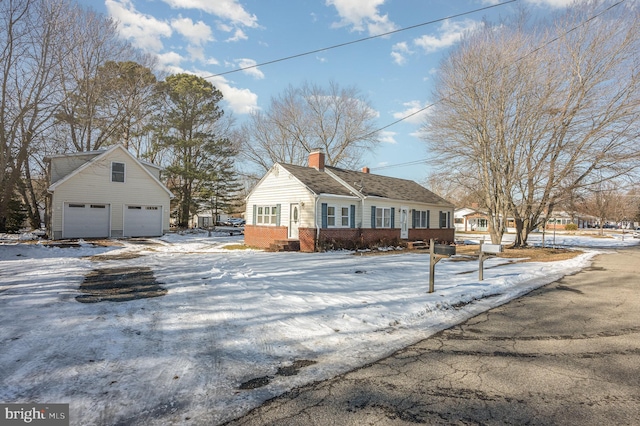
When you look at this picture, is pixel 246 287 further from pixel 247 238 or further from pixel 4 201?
pixel 4 201

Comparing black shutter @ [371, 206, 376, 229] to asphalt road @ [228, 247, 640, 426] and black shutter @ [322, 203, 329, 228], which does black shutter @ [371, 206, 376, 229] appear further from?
asphalt road @ [228, 247, 640, 426]

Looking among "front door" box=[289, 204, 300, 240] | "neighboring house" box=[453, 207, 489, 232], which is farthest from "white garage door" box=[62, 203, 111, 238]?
"neighboring house" box=[453, 207, 489, 232]

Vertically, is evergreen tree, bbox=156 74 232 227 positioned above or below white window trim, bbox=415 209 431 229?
above

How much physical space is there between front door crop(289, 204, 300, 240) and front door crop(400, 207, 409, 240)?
294 inches

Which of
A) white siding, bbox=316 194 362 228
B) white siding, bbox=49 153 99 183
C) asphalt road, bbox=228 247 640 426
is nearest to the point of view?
asphalt road, bbox=228 247 640 426

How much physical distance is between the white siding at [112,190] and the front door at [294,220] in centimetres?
1220

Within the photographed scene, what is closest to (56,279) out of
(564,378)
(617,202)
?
(564,378)

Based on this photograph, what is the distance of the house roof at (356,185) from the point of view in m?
19.2

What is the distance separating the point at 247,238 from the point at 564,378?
19016mm

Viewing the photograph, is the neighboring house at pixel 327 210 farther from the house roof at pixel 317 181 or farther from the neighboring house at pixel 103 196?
the neighboring house at pixel 103 196

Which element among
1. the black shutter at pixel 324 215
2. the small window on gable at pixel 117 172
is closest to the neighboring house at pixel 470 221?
the black shutter at pixel 324 215

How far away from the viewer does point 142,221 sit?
2477 cm

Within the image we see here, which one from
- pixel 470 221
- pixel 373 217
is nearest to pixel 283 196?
pixel 373 217

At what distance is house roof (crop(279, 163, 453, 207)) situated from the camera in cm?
1916
